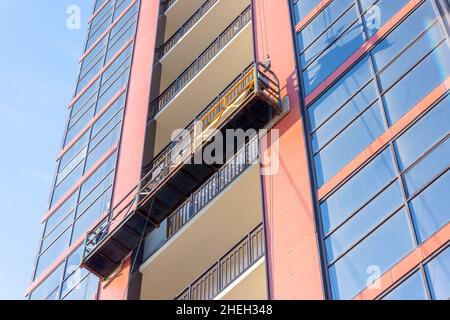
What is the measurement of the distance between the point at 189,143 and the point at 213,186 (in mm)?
1605

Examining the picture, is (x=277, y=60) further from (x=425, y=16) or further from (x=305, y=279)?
(x=305, y=279)

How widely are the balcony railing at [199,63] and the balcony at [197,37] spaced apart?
741 mm

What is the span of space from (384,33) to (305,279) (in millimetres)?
6505

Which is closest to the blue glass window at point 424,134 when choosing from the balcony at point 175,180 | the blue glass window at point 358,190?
the blue glass window at point 358,190

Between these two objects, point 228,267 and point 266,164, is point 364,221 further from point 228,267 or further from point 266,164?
point 228,267

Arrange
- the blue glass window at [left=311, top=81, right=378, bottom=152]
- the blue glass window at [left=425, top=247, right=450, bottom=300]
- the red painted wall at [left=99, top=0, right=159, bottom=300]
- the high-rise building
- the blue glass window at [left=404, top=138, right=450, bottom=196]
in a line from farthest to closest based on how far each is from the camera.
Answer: the red painted wall at [left=99, top=0, right=159, bottom=300], the blue glass window at [left=311, top=81, right=378, bottom=152], the high-rise building, the blue glass window at [left=404, top=138, right=450, bottom=196], the blue glass window at [left=425, top=247, right=450, bottom=300]

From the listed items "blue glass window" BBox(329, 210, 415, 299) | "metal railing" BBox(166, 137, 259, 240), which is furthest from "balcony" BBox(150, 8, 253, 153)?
"blue glass window" BBox(329, 210, 415, 299)

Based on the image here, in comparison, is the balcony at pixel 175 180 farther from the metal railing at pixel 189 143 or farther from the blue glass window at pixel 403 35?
the blue glass window at pixel 403 35

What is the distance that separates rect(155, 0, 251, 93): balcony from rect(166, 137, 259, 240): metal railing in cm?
775

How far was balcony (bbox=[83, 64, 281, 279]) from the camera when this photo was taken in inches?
823

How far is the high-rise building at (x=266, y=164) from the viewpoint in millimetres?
15578

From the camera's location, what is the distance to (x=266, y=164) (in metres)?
19.6

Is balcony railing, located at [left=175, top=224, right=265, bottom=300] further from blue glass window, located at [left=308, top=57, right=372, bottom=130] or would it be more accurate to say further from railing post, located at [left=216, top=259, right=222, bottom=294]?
blue glass window, located at [left=308, top=57, right=372, bottom=130]
